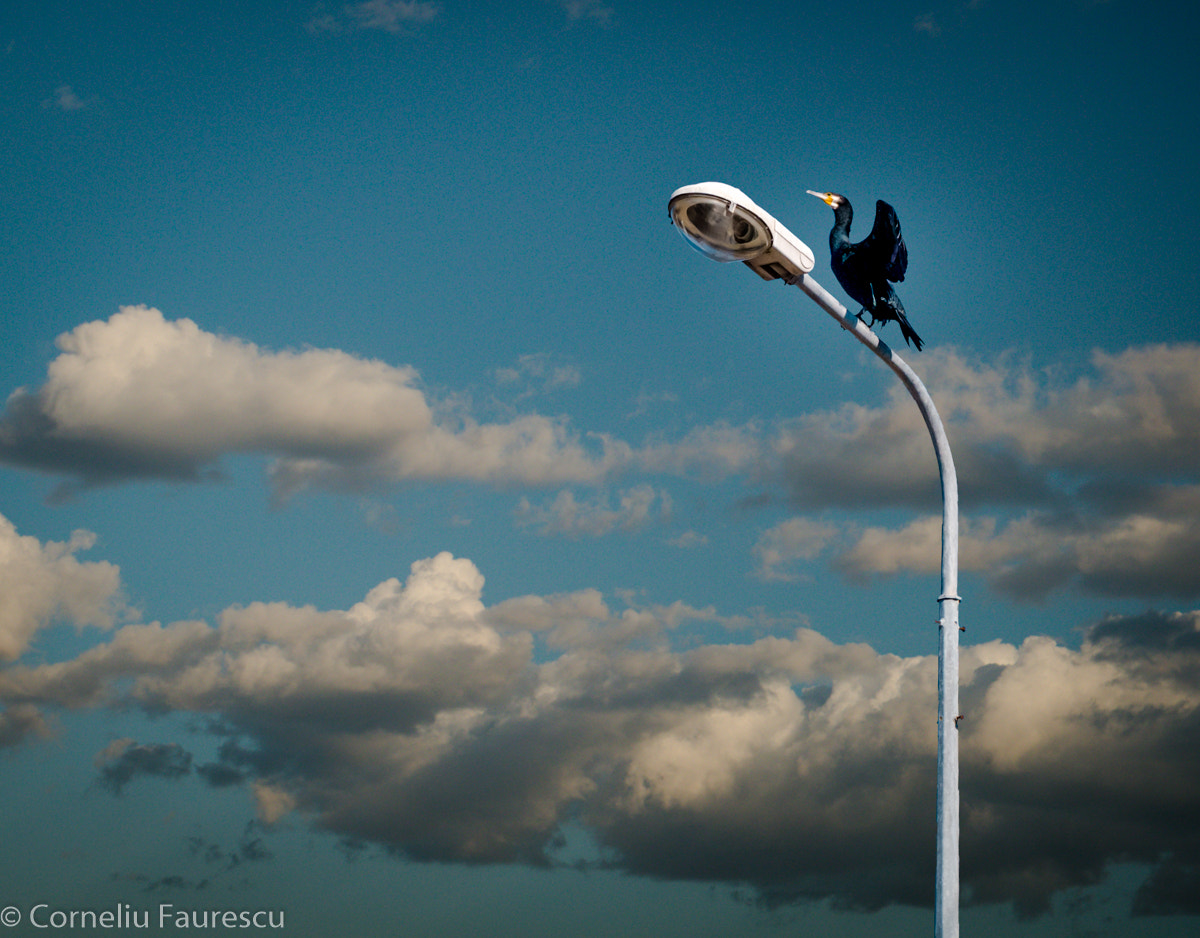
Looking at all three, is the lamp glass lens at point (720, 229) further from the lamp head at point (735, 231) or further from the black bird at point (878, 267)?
the black bird at point (878, 267)

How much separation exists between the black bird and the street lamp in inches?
109

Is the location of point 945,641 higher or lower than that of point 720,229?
lower

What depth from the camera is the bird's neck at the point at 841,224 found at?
1429 cm

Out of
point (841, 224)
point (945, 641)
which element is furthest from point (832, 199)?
point (945, 641)

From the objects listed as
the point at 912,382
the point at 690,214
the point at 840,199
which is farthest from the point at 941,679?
the point at 840,199

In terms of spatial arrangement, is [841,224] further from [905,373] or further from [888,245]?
[905,373]

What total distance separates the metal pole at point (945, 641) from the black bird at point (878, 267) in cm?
268

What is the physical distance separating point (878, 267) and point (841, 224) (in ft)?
4.88

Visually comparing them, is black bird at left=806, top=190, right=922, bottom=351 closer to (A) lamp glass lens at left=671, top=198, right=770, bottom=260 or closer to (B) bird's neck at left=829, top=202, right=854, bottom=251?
(B) bird's neck at left=829, top=202, right=854, bottom=251

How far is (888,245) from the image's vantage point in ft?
44.1

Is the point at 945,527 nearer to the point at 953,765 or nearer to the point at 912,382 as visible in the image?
the point at 912,382

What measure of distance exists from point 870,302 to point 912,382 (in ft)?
10.0

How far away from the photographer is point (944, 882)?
30.1 ft

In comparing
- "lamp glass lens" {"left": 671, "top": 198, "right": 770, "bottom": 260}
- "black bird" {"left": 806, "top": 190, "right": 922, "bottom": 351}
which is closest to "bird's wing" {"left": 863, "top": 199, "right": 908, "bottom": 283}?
"black bird" {"left": 806, "top": 190, "right": 922, "bottom": 351}
